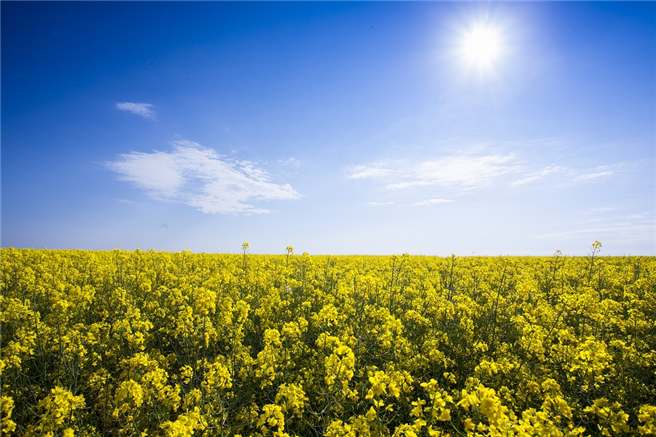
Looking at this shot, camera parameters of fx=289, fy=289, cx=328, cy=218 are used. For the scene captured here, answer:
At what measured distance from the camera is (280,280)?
10.7 meters

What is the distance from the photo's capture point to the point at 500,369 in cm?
499

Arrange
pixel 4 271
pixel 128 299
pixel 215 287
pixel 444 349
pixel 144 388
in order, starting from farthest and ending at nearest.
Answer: pixel 4 271, pixel 215 287, pixel 128 299, pixel 444 349, pixel 144 388

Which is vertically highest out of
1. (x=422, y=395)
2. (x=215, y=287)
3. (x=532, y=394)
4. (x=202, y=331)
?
(x=215, y=287)

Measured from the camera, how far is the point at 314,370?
504 centimetres

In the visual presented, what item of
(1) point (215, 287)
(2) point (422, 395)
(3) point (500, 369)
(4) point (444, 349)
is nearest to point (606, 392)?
(3) point (500, 369)

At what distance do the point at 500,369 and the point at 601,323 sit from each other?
3251mm

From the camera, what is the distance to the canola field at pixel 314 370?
3523 millimetres

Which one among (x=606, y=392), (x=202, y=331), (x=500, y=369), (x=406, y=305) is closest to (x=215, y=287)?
(x=202, y=331)

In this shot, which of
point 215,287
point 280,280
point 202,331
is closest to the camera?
point 202,331

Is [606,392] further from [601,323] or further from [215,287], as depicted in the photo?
[215,287]

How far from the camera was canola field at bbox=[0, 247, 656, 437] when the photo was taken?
139 inches

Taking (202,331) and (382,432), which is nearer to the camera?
(382,432)

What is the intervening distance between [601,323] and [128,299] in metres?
10.9

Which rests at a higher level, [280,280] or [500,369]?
[280,280]
